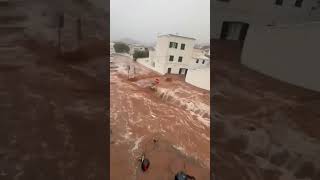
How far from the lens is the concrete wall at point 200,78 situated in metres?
15.3

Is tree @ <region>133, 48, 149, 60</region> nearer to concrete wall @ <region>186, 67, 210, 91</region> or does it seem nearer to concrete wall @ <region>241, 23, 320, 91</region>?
concrete wall @ <region>186, 67, 210, 91</region>

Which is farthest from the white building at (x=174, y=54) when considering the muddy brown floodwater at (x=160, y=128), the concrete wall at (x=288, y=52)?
the concrete wall at (x=288, y=52)

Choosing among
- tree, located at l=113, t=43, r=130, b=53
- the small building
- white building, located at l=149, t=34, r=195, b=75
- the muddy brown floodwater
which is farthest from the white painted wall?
tree, located at l=113, t=43, r=130, b=53

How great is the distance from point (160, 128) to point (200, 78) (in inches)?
230

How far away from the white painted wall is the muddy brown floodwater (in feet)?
14.4

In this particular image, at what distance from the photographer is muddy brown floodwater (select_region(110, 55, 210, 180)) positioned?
8.23 metres

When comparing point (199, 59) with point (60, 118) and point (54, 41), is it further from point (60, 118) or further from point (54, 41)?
point (60, 118)

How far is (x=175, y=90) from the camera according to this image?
15.3 m

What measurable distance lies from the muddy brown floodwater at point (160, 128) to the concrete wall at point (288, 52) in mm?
3650

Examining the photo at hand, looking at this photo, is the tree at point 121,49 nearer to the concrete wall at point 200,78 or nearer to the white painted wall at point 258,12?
the concrete wall at point 200,78

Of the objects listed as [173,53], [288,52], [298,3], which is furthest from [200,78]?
[288,52]

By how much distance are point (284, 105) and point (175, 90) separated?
7596mm

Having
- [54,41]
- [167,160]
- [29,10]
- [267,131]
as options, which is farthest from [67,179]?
[29,10]

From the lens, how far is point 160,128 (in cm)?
1099
